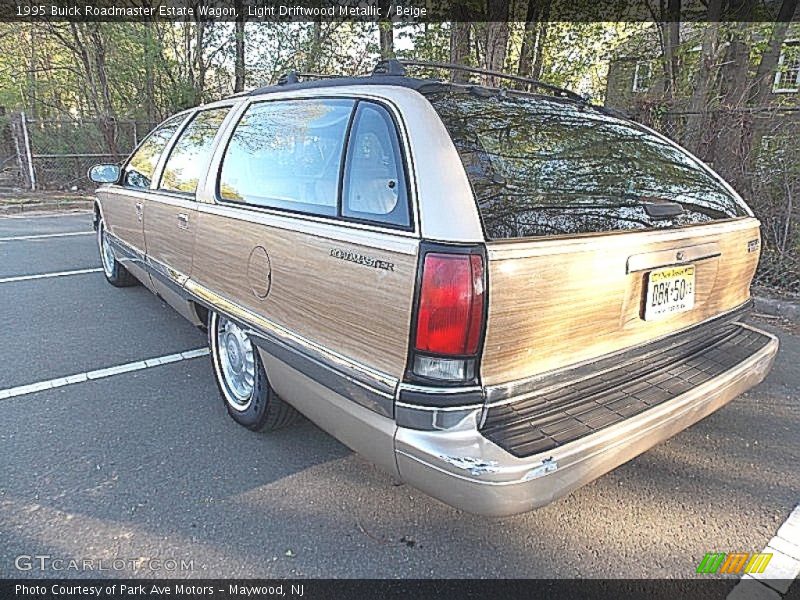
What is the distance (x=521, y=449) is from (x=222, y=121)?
8.18 feet

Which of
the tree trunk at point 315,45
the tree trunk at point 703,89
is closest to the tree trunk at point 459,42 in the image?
the tree trunk at point 703,89

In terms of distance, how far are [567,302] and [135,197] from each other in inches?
137

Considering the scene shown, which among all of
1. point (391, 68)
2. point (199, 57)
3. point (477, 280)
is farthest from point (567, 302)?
point (199, 57)

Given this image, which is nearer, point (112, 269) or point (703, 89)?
point (112, 269)

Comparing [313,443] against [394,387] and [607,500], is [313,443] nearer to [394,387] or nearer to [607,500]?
[394,387]

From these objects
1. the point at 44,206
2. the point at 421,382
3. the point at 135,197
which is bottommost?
the point at 44,206

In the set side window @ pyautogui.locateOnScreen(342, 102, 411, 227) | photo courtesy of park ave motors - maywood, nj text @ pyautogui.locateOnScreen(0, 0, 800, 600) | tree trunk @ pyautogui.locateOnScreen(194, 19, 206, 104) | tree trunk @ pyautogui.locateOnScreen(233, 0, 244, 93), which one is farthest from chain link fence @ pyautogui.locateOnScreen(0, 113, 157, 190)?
side window @ pyautogui.locateOnScreen(342, 102, 411, 227)

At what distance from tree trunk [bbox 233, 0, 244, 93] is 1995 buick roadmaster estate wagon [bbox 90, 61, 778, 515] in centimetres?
1379

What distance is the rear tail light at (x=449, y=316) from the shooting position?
169 cm

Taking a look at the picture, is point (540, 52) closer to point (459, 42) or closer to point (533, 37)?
point (533, 37)

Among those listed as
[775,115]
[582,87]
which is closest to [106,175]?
[775,115]

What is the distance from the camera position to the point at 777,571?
2.06 m

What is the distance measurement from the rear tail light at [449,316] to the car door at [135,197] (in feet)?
9.54

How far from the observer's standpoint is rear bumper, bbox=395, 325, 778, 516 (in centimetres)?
168
